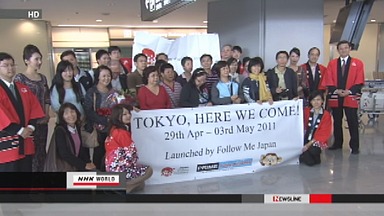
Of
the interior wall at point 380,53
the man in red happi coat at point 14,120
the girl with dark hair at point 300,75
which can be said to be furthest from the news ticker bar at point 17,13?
the interior wall at point 380,53

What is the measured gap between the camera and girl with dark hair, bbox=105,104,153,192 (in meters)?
2.80

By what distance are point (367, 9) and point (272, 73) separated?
344cm

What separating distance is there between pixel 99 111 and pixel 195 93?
98 cm

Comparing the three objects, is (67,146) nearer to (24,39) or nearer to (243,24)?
(24,39)

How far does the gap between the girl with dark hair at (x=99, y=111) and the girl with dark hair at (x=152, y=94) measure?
0.34 metres

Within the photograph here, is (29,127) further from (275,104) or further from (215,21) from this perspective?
(215,21)

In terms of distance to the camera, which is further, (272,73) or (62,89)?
(272,73)

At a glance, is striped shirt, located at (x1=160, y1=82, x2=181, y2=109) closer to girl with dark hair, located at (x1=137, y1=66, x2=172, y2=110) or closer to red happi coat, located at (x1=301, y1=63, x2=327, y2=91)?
girl with dark hair, located at (x1=137, y1=66, x2=172, y2=110)

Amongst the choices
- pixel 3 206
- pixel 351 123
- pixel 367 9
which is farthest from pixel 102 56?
pixel 367 9

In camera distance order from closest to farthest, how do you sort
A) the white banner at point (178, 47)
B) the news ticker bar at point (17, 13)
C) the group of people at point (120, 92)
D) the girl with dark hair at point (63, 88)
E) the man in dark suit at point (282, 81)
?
the news ticker bar at point (17, 13), the group of people at point (120, 92), the girl with dark hair at point (63, 88), the man in dark suit at point (282, 81), the white banner at point (178, 47)

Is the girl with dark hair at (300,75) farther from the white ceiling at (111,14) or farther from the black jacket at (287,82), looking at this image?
the white ceiling at (111,14)

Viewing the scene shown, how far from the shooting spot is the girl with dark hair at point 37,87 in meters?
2.85

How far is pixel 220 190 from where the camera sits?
3.03 meters

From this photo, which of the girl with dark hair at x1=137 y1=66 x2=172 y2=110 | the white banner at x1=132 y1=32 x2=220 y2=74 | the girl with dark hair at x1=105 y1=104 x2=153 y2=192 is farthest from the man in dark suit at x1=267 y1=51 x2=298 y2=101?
the girl with dark hair at x1=105 y1=104 x2=153 y2=192
